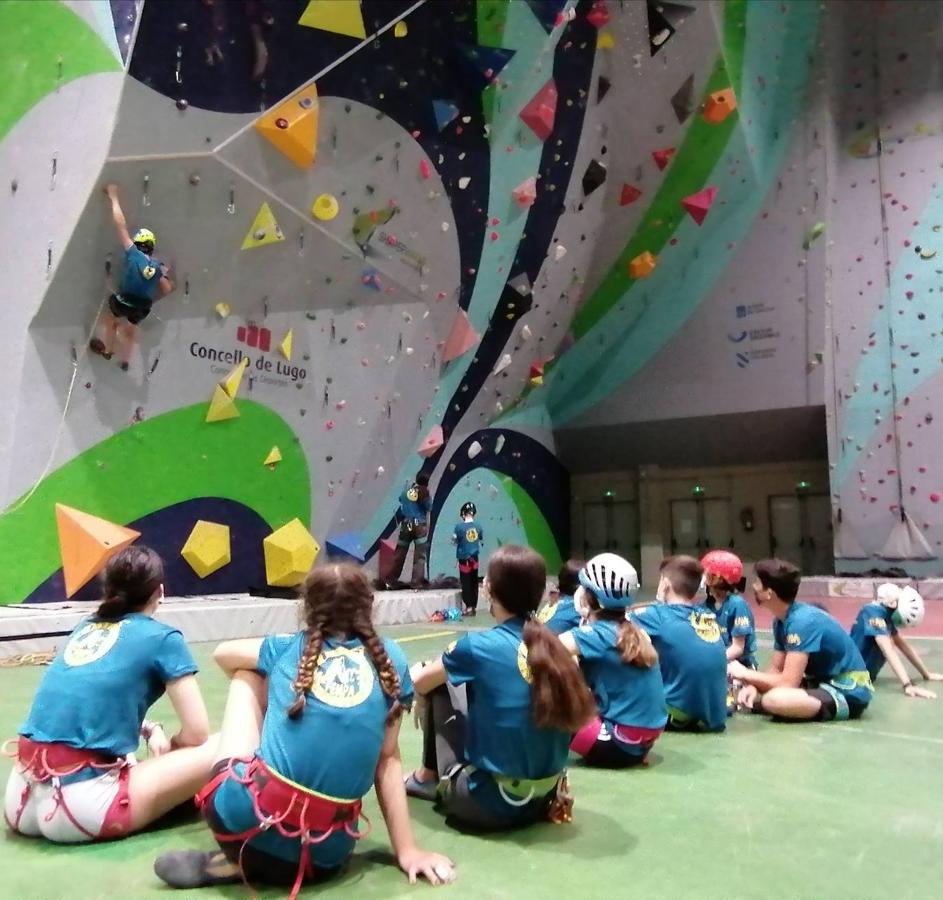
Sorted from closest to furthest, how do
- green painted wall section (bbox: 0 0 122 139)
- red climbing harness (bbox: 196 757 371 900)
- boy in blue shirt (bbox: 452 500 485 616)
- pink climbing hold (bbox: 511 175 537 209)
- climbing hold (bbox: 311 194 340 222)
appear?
1. red climbing harness (bbox: 196 757 371 900)
2. green painted wall section (bbox: 0 0 122 139)
3. climbing hold (bbox: 311 194 340 222)
4. boy in blue shirt (bbox: 452 500 485 616)
5. pink climbing hold (bbox: 511 175 537 209)

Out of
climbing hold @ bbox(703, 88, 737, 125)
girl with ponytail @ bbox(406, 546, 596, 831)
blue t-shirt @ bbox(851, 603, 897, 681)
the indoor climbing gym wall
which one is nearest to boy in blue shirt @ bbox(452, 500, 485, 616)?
the indoor climbing gym wall

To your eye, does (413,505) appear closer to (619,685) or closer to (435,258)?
(435,258)

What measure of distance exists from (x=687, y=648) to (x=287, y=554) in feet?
15.7

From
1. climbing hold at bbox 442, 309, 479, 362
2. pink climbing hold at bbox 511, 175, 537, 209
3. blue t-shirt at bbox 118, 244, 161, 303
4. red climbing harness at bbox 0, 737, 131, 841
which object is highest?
pink climbing hold at bbox 511, 175, 537, 209

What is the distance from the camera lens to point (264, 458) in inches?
275

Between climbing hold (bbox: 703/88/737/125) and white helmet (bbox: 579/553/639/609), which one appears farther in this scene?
climbing hold (bbox: 703/88/737/125)

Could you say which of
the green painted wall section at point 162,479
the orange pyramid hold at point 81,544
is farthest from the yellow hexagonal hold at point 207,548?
the orange pyramid hold at point 81,544

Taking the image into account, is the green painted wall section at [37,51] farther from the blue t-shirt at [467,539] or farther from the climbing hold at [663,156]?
the climbing hold at [663,156]

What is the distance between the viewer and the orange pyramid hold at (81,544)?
18.4 ft

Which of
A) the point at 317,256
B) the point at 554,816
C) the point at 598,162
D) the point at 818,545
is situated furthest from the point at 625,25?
the point at 554,816

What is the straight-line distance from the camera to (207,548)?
6551 millimetres

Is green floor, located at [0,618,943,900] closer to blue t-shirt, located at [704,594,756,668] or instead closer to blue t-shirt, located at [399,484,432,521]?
blue t-shirt, located at [704,594,756,668]

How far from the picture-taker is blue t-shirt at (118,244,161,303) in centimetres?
559

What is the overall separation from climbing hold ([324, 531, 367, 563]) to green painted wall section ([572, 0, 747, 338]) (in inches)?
190
